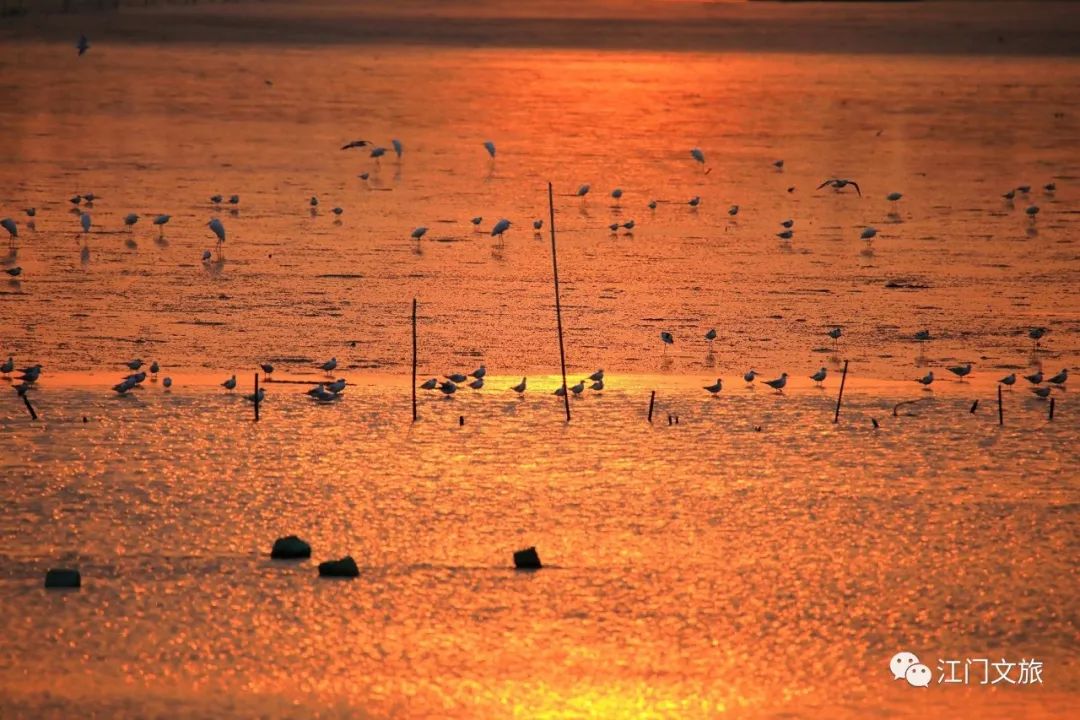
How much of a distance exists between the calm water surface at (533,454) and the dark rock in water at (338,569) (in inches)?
2.6

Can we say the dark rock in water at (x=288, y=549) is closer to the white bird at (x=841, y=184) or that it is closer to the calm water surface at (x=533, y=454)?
the calm water surface at (x=533, y=454)

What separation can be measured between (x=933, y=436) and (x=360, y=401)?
288 centimetres

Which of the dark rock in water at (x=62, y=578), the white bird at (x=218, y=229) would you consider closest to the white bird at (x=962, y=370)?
the dark rock in water at (x=62, y=578)

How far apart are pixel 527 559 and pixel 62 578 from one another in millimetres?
1749

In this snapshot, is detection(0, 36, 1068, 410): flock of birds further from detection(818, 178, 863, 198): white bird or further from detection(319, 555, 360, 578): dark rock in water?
detection(319, 555, 360, 578): dark rock in water

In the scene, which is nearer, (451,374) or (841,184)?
(451,374)

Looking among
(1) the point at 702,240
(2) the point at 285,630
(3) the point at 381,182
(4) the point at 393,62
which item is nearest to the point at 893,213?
(1) the point at 702,240

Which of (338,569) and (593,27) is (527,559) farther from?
(593,27)

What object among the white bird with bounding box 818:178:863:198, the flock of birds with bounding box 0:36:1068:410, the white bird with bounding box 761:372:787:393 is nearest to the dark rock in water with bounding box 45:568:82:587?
the flock of birds with bounding box 0:36:1068:410

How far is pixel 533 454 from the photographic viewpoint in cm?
854

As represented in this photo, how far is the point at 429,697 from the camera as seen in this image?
6.00 meters

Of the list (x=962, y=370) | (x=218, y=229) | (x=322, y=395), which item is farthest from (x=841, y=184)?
(x=322, y=395)

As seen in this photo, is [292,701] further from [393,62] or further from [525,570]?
[393,62]

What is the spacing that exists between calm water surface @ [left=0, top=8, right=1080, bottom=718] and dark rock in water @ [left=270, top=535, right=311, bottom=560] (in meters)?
0.08
